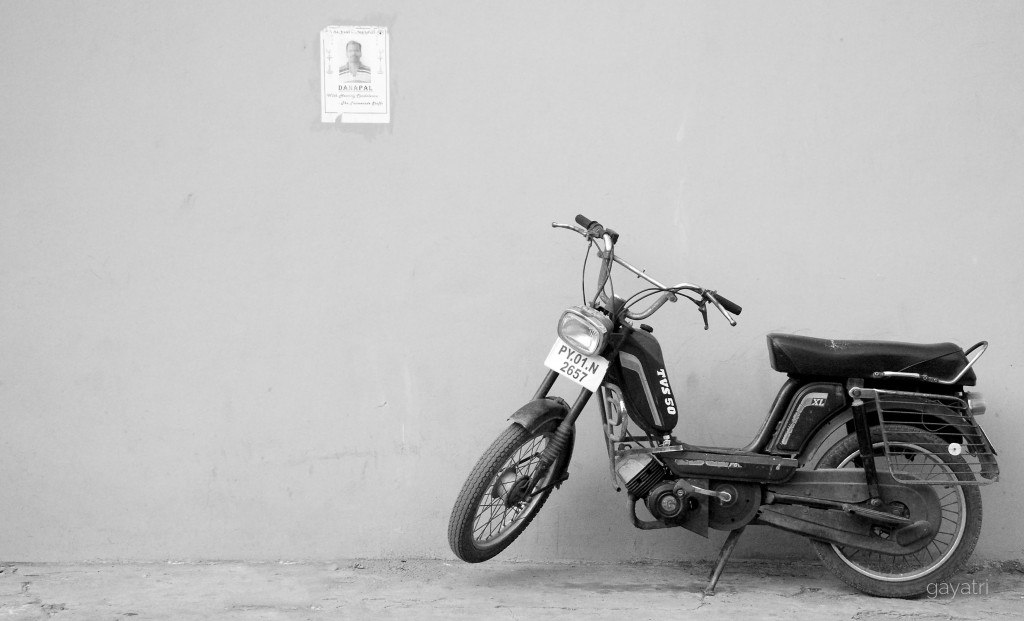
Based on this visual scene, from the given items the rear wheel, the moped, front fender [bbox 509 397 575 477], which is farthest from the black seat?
front fender [bbox 509 397 575 477]

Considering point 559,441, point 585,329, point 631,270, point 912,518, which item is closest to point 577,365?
point 585,329

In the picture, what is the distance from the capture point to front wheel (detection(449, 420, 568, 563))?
3551 millimetres

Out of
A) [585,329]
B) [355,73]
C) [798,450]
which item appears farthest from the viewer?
[355,73]

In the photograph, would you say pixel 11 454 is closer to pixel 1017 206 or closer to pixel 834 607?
pixel 834 607

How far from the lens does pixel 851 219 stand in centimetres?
412

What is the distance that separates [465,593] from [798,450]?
1.43 meters

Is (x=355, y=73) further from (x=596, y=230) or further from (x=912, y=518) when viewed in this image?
(x=912, y=518)

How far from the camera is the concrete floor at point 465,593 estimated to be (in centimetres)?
353

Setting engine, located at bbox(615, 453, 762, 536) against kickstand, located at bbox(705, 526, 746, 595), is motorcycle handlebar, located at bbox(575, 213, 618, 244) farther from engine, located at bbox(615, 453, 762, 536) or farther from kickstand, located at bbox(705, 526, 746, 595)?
kickstand, located at bbox(705, 526, 746, 595)

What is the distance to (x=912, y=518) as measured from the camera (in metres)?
3.68

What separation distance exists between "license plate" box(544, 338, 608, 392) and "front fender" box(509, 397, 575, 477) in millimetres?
130

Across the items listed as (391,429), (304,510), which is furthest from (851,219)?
(304,510)

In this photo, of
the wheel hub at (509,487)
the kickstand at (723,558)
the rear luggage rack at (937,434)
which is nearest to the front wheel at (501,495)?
the wheel hub at (509,487)

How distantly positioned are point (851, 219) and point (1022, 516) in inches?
59.4
